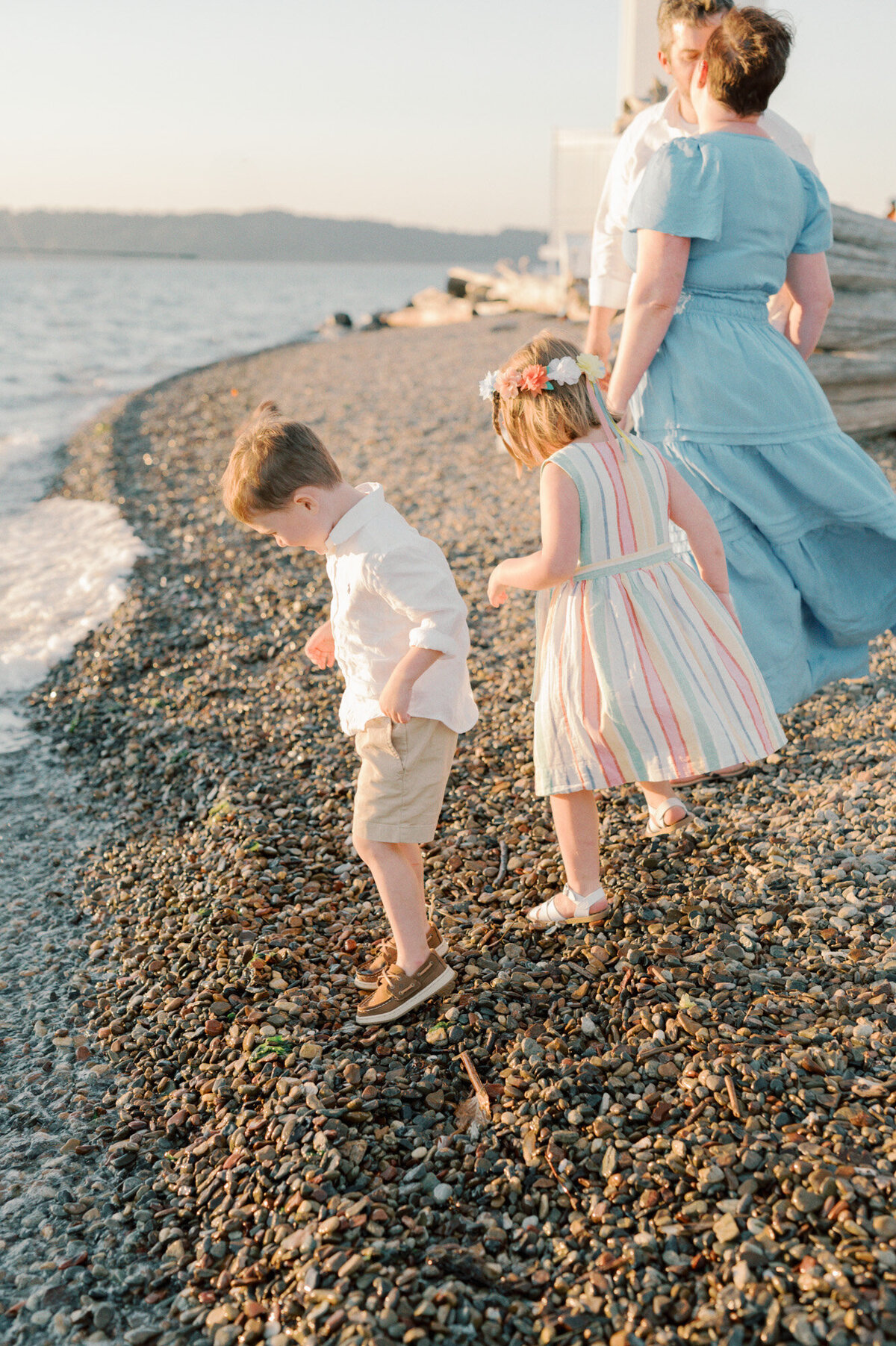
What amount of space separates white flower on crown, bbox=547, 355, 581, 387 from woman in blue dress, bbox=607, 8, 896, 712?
0.73 meters

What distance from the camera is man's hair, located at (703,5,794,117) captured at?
2.79 m

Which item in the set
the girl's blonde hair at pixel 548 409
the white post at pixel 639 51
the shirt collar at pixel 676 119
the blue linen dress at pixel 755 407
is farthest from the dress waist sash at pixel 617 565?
the white post at pixel 639 51

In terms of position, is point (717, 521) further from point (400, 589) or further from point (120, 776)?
point (120, 776)

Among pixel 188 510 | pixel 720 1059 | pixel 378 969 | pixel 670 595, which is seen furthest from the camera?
pixel 188 510

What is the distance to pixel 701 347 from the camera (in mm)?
3078

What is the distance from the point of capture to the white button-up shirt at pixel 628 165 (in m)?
3.28

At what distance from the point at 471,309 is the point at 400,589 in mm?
24769

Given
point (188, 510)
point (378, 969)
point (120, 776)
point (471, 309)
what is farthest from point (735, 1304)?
point (471, 309)

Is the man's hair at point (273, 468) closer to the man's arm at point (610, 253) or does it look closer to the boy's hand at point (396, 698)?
the boy's hand at point (396, 698)

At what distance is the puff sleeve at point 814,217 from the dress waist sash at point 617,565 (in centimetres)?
144

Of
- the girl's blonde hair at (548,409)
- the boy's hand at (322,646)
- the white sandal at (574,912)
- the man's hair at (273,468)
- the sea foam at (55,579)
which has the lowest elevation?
the sea foam at (55,579)

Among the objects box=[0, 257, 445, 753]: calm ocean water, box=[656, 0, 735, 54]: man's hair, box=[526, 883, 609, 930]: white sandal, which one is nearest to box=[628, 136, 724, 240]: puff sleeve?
box=[656, 0, 735, 54]: man's hair

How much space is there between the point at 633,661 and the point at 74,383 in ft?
68.9

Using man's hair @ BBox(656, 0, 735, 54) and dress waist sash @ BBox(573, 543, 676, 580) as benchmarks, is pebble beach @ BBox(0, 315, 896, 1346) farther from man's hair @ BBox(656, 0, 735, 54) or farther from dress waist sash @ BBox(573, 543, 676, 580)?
man's hair @ BBox(656, 0, 735, 54)
